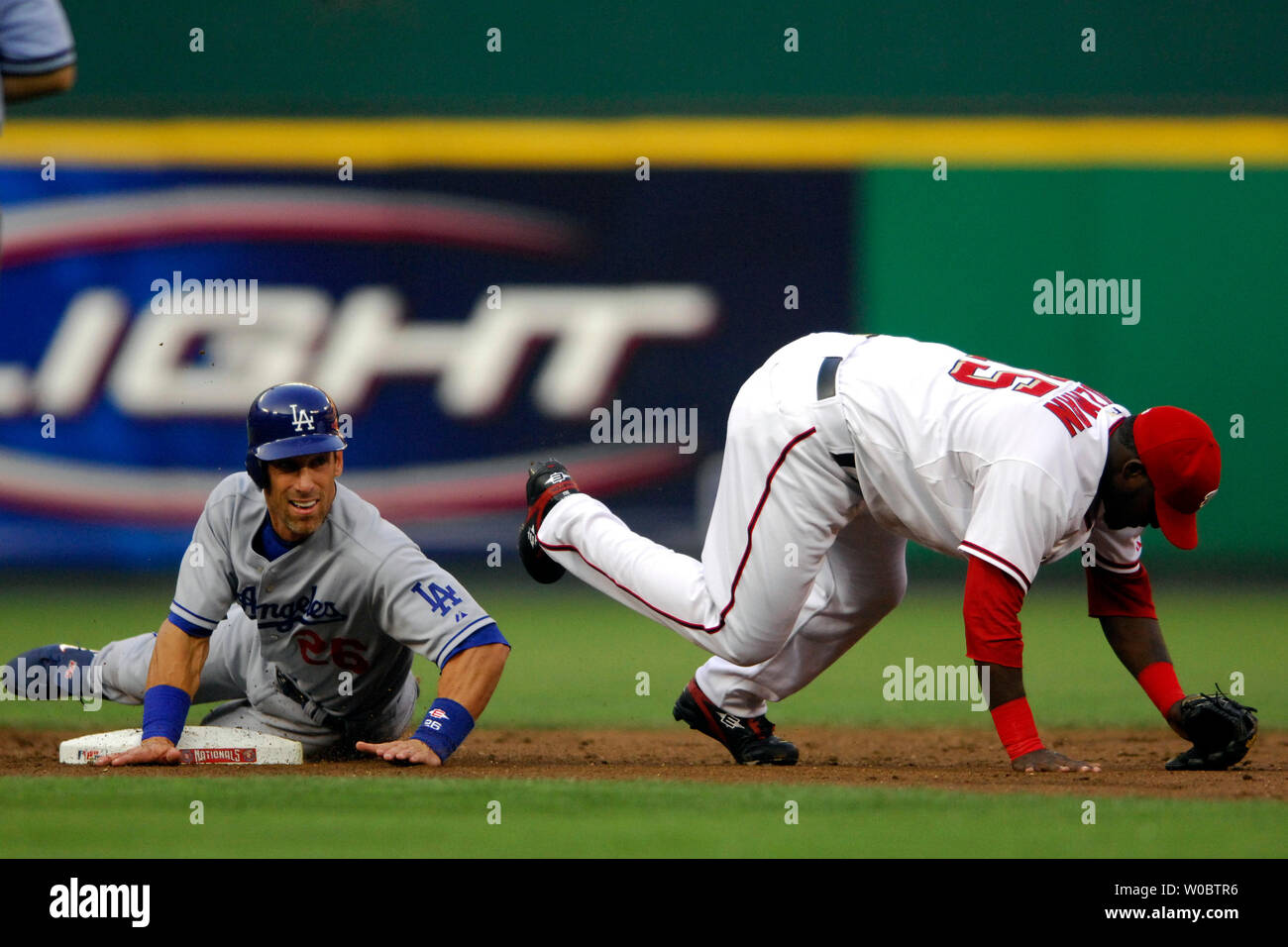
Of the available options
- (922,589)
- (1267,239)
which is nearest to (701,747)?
(922,589)

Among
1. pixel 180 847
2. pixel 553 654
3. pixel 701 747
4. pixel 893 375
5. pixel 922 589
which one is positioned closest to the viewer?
pixel 180 847

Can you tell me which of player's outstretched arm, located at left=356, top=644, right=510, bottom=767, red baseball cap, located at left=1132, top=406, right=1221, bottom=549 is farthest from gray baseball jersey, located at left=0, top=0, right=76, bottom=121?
red baseball cap, located at left=1132, top=406, right=1221, bottom=549

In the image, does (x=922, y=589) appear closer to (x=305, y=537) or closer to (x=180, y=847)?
(x=305, y=537)

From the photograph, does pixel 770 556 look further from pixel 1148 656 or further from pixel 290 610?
pixel 290 610

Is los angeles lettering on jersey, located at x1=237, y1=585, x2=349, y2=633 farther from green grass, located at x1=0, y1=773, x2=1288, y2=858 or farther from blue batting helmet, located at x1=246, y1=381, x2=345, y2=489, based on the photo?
green grass, located at x1=0, y1=773, x2=1288, y2=858

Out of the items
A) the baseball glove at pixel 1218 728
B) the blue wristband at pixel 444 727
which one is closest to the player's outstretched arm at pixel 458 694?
the blue wristband at pixel 444 727

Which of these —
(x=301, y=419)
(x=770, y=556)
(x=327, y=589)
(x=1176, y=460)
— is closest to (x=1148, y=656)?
(x=1176, y=460)
